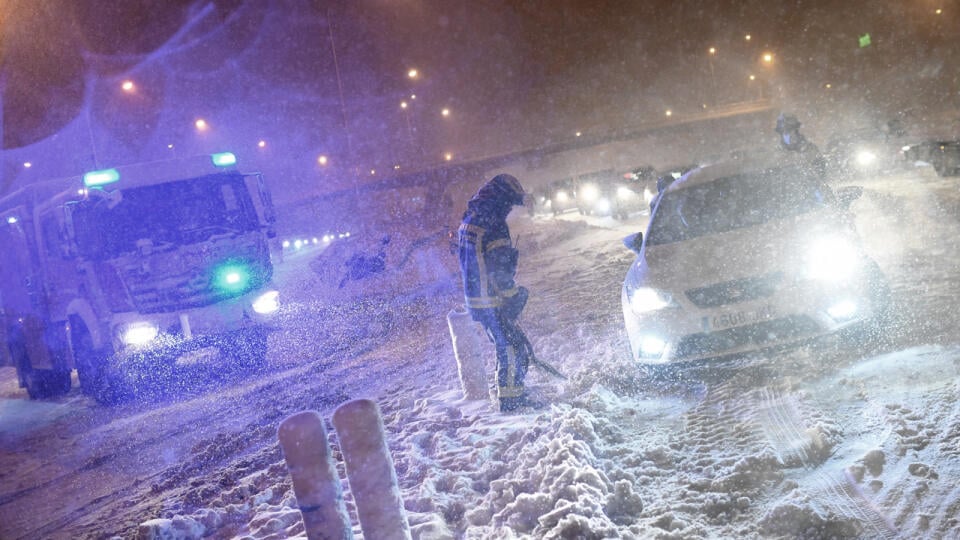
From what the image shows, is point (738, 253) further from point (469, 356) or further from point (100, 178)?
point (100, 178)

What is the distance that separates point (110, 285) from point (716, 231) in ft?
26.7

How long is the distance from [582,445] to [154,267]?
6956mm

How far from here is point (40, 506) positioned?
19.0 ft

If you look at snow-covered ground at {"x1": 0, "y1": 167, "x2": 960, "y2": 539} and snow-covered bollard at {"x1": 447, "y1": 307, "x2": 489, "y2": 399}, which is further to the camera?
snow-covered bollard at {"x1": 447, "y1": 307, "x2": 489, "y2": 399}

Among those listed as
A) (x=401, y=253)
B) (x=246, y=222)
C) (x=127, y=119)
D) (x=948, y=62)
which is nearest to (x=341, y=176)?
(x=127, y=119)

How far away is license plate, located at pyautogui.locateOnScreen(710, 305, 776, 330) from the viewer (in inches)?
188

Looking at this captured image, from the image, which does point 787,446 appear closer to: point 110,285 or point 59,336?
point 110,285

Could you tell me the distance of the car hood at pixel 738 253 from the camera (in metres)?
5.07

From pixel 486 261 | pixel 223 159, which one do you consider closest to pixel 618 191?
pixel 223 159

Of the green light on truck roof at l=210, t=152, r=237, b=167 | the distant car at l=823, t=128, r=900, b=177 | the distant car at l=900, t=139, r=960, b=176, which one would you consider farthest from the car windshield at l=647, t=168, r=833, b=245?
the distant car at l=823, t=128, r=900, b=177

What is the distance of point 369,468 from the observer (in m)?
2.98

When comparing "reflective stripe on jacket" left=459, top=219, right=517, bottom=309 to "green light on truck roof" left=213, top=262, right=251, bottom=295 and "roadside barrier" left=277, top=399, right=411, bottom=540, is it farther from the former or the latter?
"green light on truck roof" left=213, top=262, right=251, bottom=295

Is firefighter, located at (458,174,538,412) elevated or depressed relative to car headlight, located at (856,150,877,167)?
depressed

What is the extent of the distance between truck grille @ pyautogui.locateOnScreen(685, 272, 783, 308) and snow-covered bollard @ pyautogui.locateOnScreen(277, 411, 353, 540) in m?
3.30
